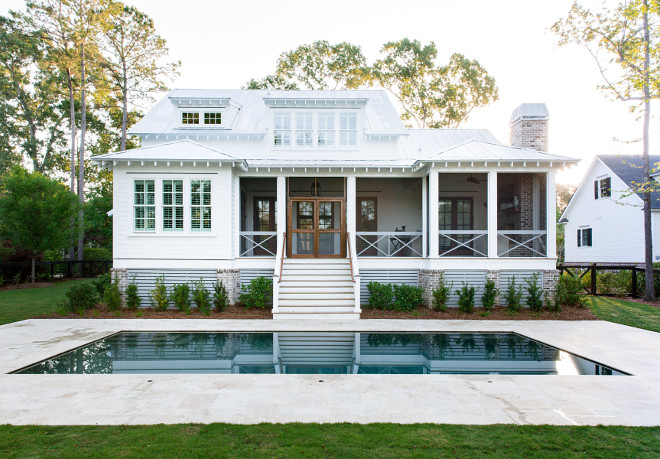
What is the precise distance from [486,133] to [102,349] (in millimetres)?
16678

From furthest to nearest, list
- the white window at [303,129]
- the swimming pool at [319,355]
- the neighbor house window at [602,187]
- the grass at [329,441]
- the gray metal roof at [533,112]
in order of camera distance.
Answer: the neighbor house window at [602,187] → the white window at [303,129] → the gray metal roof at [533,112] → the swimming pool at [319,355] → the grass at [329,441]

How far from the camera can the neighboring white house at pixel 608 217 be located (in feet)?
70.9

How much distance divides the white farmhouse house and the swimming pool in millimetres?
2750

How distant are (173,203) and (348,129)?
6.87 metres

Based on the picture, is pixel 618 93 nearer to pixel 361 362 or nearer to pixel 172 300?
pixel 361 362

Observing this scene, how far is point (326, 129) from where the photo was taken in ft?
51.0

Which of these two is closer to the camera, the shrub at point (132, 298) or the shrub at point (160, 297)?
the shrub at point (160, 297)

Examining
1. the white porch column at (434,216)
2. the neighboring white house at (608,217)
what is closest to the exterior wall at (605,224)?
the neighboring white house at (608,217)

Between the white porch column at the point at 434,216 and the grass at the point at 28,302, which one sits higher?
the white porch column at the point at 434,216

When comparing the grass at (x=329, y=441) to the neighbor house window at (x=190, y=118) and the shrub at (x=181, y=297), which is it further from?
the neighbor house window at (x=190, y=118)

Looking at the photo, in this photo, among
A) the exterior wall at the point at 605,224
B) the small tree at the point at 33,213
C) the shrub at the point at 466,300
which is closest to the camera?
the shrub at the point at 466,300

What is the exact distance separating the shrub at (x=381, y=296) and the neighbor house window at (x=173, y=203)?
6454mm

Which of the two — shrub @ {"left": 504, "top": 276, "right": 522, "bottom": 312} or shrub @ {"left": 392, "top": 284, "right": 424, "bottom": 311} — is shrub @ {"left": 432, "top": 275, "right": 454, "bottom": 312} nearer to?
shrub @ {"left": 392, "top": 284, "right": 424, "bottom": 311}

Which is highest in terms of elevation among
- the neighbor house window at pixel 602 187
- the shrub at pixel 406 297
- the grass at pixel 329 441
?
the neighbor house window at pixel 602 187
